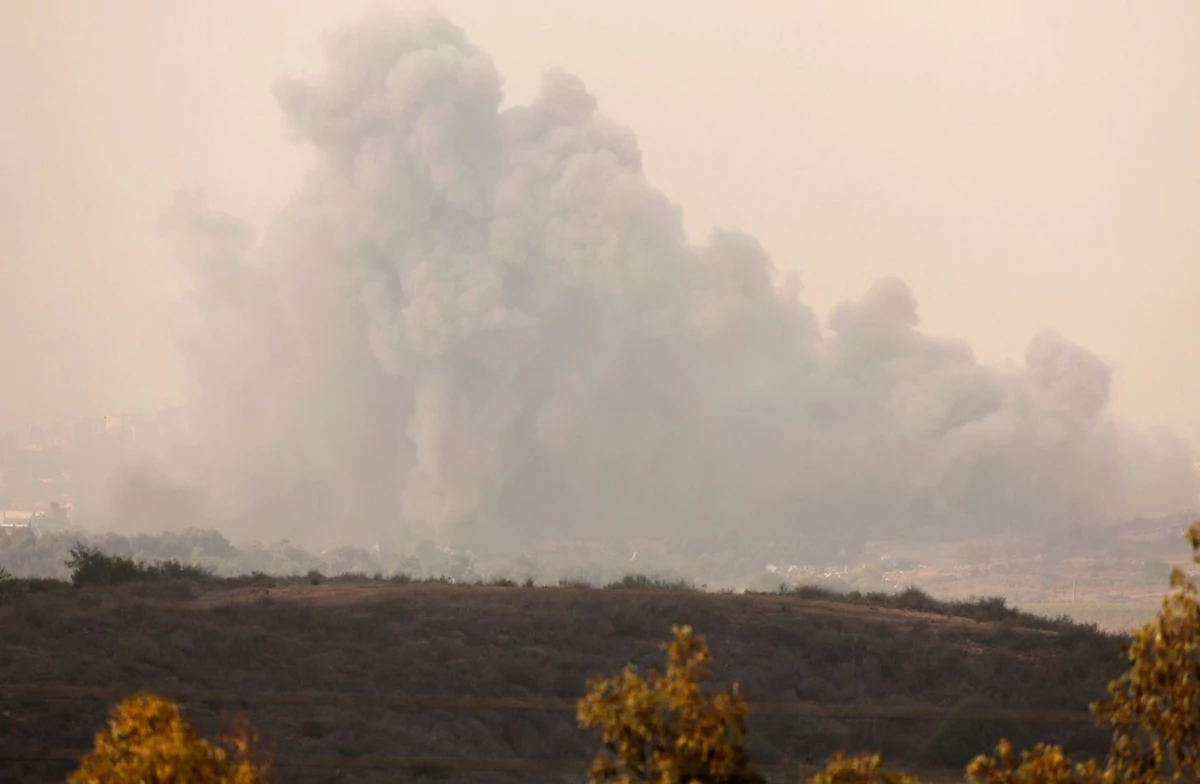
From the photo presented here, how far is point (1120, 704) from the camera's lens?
38.4 feet

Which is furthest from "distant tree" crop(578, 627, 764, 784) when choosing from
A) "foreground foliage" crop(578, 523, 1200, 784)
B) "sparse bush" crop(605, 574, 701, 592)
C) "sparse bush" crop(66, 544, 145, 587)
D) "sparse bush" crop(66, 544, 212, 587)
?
"sparse bush" crop(66, 544, 145, 587)

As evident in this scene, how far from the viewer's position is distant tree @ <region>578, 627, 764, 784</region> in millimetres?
10352

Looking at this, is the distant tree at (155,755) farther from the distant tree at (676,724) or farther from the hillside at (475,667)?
the hillside at (475,667)

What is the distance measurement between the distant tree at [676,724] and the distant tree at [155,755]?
112 inches

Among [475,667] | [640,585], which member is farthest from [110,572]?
[475,667]

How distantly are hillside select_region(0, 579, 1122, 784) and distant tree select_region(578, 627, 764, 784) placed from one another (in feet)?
51.2

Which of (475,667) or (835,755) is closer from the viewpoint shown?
(835,755)

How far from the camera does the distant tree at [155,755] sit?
35.9 feet

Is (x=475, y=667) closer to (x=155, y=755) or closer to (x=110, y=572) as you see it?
(x=110, y=572)

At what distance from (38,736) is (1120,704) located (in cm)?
1985

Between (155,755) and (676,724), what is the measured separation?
13.0 ft

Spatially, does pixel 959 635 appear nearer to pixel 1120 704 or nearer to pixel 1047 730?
pixel 1047 730

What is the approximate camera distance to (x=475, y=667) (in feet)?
104

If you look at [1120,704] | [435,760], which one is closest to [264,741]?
[435,760]
